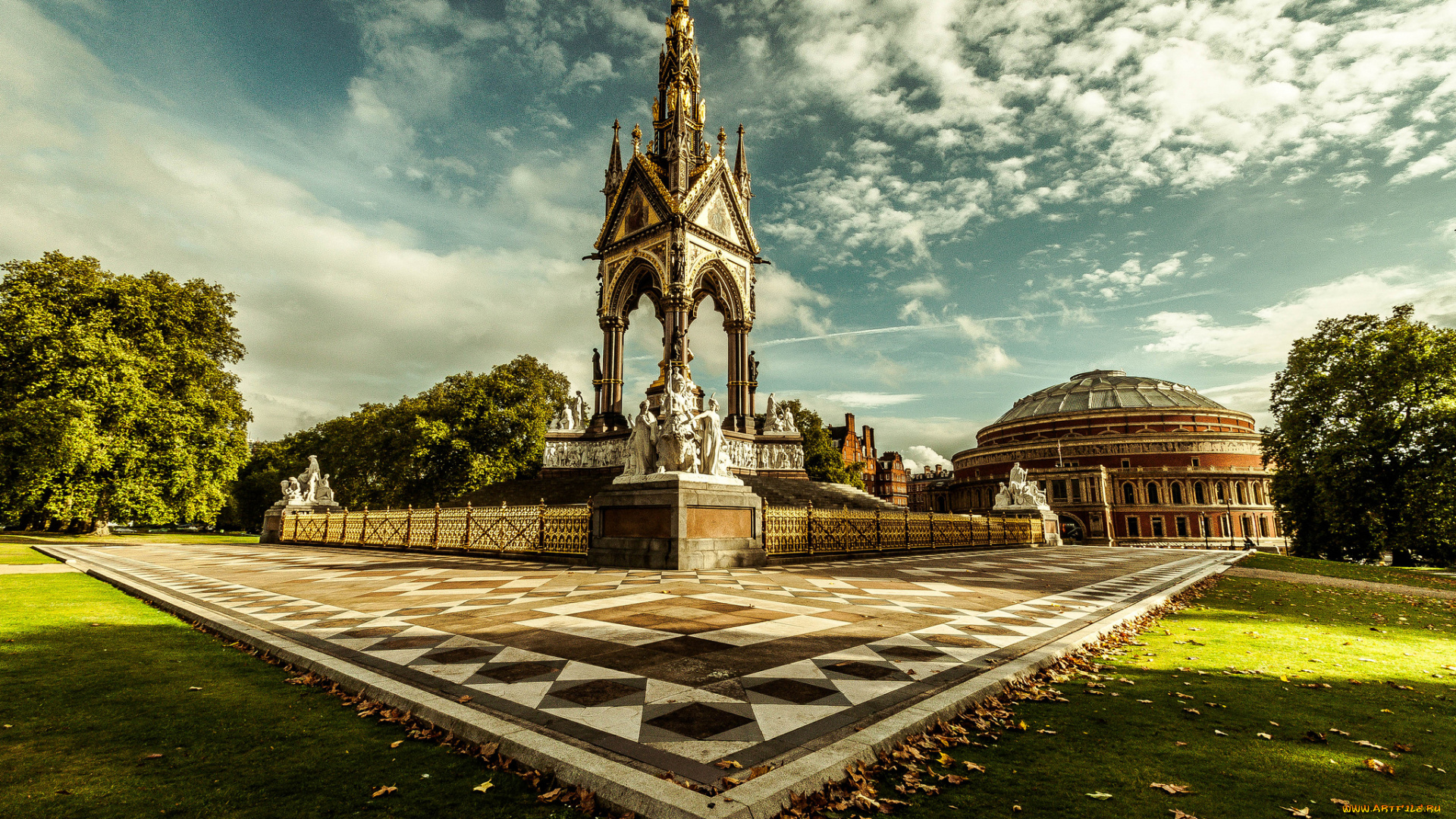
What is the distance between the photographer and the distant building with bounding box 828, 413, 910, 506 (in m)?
83.0

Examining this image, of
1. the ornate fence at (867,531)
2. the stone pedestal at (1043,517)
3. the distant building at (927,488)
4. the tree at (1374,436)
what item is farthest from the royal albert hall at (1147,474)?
the ornate fence at (867,531)

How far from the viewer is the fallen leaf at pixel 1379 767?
2.95 m

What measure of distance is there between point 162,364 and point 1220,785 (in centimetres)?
3416

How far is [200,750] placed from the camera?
307cm

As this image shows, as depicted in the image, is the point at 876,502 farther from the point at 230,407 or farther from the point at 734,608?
the point at 230,407

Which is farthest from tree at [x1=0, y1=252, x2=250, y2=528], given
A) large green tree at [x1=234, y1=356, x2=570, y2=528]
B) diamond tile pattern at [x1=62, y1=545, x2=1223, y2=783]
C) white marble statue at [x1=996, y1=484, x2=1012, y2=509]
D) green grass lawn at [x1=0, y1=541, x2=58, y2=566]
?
white marble statue at [x1=996, y1=484, x2=1012, y2=509]

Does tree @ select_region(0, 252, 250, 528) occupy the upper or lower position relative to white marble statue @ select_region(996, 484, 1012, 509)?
upper

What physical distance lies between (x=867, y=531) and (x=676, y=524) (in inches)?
285

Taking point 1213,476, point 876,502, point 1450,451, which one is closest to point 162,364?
point 876,502

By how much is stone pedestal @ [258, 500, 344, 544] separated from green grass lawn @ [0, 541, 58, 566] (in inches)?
261

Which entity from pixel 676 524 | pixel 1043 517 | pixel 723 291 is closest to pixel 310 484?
pixel 723 291

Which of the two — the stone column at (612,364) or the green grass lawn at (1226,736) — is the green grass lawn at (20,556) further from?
the green grass lawn at (1226,736)

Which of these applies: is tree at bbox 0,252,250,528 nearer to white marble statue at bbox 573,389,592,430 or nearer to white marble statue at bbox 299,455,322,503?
white marble statue at bbox 299,455,322,503

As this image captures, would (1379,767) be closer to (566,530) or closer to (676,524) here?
(676,524)
